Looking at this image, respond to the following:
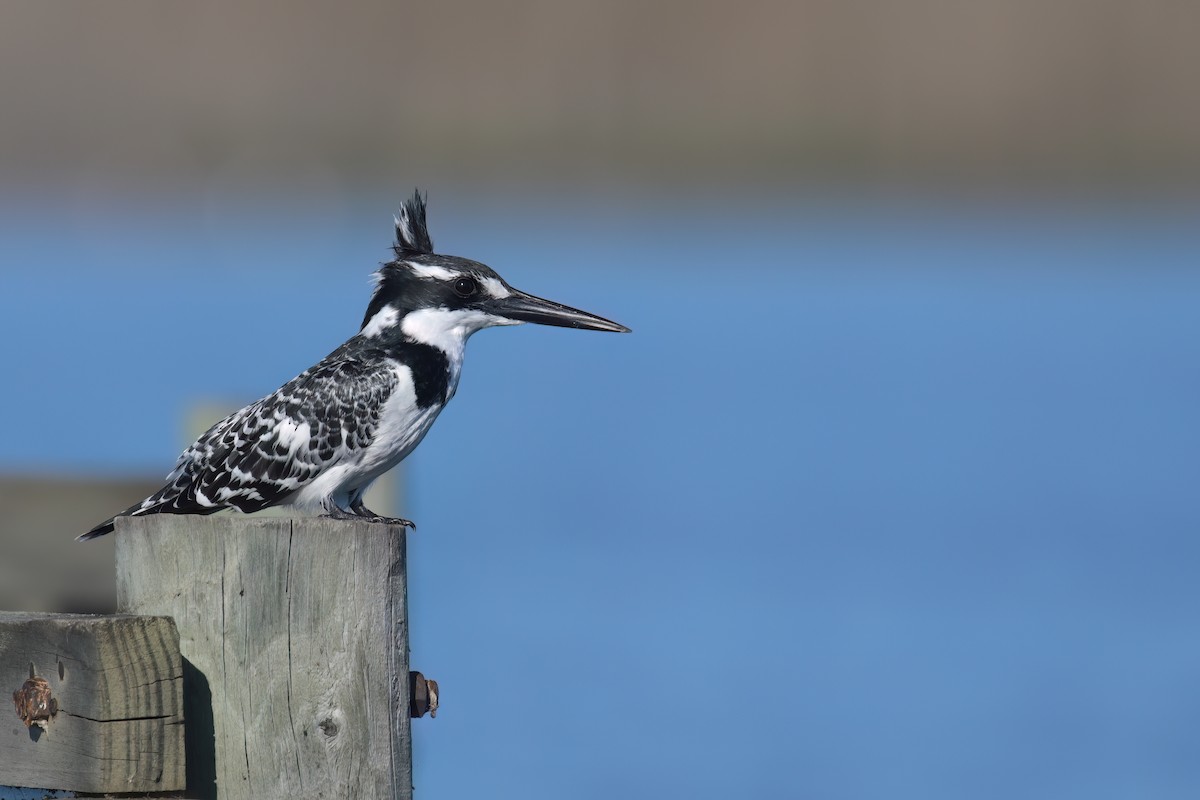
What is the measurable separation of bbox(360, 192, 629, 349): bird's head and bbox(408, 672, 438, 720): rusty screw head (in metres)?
2.04

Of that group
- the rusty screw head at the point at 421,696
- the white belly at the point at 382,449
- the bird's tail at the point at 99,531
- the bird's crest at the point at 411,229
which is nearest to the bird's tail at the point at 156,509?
the bird's tail at the point at 99,531

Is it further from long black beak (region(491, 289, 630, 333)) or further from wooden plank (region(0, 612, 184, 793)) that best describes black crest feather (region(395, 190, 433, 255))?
wooden plank (region(0, 612, 184, 793))

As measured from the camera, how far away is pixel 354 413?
14.8 feet

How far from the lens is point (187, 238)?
21.8m

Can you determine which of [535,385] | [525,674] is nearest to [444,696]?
[525,674]

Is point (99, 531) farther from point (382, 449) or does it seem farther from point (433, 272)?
point (433, 272)

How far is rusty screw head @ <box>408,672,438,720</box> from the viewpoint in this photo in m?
2.88

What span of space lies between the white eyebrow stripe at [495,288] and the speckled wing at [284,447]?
462 mm

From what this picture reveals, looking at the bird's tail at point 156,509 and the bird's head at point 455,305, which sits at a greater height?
the bird's head at point 455,305

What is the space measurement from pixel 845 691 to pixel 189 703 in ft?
20.9

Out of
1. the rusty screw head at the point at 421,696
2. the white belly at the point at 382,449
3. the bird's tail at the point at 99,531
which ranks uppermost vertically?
the white belly at the point at 382,449

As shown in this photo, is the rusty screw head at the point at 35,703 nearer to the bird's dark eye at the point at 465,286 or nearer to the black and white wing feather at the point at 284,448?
the black and white wing feather at the point at 284,448

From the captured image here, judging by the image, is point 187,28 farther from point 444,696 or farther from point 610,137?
point 444,696

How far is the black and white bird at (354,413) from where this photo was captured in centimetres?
449
